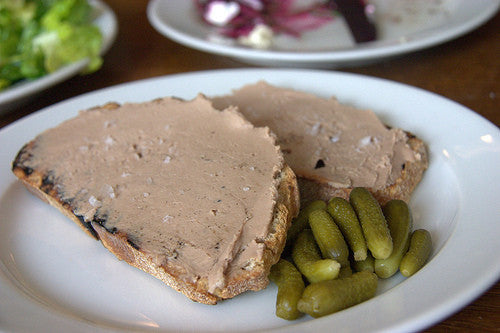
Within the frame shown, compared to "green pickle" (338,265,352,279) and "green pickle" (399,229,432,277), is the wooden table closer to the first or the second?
"green pickle" (399,229,432,277)

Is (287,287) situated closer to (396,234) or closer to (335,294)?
(335,294)

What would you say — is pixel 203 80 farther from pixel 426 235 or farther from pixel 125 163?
pixel 426 235

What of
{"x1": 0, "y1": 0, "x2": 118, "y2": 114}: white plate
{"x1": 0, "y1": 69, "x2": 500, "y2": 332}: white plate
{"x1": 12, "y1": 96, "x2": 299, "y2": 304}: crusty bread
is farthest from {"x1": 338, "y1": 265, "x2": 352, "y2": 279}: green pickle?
{"x1": 0, "y1": 0, "x2": 118, "y2": 114}: white plate

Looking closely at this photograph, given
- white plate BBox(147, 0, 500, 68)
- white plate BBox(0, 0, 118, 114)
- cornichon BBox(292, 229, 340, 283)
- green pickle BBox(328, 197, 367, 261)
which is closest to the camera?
cornichon BBox(292, 229, 340, 283)

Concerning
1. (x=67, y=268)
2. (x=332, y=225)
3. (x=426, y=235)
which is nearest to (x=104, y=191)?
(x=67, y=268)

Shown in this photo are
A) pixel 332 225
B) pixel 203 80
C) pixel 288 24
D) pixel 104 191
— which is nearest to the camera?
pixel 332 225

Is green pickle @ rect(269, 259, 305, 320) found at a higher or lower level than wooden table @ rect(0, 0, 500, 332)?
higher

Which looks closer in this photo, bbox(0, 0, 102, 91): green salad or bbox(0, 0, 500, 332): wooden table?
bbox(0, 0, 500, 332): wooden table
